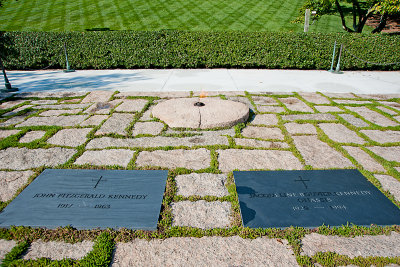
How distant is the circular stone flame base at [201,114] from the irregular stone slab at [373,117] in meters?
2.53

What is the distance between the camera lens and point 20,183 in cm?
325

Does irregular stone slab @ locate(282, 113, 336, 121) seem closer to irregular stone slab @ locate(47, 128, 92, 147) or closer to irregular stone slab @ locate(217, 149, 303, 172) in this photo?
irregular stone slab @ locate(217, 149, 303, 172)

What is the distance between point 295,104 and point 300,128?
1512mm

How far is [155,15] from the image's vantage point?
20.5 m

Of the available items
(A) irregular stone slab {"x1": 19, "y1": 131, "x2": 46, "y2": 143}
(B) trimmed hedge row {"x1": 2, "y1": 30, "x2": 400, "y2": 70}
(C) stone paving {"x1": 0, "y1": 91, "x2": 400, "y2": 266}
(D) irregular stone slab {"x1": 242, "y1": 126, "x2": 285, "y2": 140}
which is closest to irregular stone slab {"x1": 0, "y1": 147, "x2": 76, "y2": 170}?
(C) stone paving {"x1": 0, "y1": 91, "x2": 400, "y2": 266}

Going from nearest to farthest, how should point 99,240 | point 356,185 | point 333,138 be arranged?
point 99,240 < point 356,185 < point 333,138

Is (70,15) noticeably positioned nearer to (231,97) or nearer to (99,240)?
(231,97)

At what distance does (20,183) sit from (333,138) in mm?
4588

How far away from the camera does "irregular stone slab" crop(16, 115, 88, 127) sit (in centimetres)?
511

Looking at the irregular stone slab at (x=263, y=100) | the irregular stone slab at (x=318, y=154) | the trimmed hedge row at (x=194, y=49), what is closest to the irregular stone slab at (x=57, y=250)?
the irregular stone slab at (x=318, y=154)

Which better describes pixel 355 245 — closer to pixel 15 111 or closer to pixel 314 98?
pixel 314 98

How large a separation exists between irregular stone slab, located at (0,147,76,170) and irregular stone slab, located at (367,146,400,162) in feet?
14.9

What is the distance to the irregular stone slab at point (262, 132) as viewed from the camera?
4.62 meters

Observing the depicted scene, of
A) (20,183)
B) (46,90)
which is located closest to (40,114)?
(46,90)
